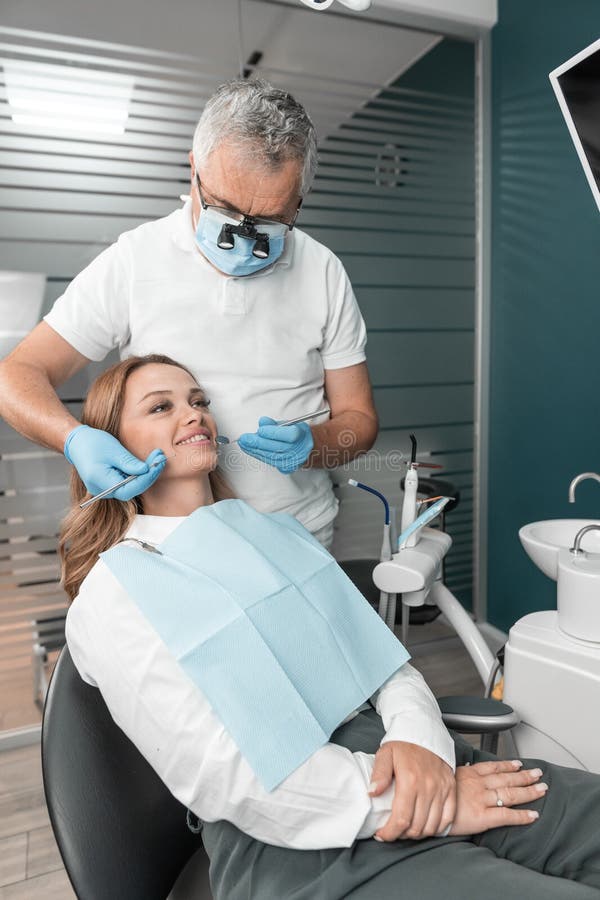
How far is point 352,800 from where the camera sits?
87cm

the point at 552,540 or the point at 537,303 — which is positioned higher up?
the point at 537,303

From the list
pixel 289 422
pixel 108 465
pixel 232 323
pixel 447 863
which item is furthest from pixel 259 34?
pixel 447 863

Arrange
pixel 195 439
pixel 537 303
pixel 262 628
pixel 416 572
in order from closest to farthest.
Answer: pixel 262 628, pixel 195 439, pixel 416 572, pixel 537 303

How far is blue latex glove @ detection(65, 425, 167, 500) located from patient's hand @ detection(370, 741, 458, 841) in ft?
1.91

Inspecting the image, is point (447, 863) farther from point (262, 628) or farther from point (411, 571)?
point (411, 571)

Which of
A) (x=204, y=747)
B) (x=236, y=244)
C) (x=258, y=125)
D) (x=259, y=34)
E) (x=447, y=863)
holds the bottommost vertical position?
(x=447, y=863)

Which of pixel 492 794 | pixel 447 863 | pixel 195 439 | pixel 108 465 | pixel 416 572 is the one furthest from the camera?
pixel 416 572

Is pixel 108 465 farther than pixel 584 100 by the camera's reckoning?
No

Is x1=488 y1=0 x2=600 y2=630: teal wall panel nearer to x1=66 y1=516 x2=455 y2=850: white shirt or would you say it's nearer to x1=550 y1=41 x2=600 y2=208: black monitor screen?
x1=550 y1=41 x2=600 y2=208: black monitor screen

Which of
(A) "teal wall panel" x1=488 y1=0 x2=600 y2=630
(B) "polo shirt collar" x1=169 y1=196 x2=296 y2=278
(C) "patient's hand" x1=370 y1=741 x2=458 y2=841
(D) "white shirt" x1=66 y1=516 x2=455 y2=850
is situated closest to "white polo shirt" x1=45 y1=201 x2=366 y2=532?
(B) "polo shirt collar" x1=169 y1=196 x2=296 y2=278

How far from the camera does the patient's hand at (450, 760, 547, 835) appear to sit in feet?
2.97

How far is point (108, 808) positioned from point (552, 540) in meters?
1.06

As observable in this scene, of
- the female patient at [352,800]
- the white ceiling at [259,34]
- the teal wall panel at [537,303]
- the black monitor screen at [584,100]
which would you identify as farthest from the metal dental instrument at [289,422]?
the white ceiling at [259,34]

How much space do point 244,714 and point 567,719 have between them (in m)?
0.63
